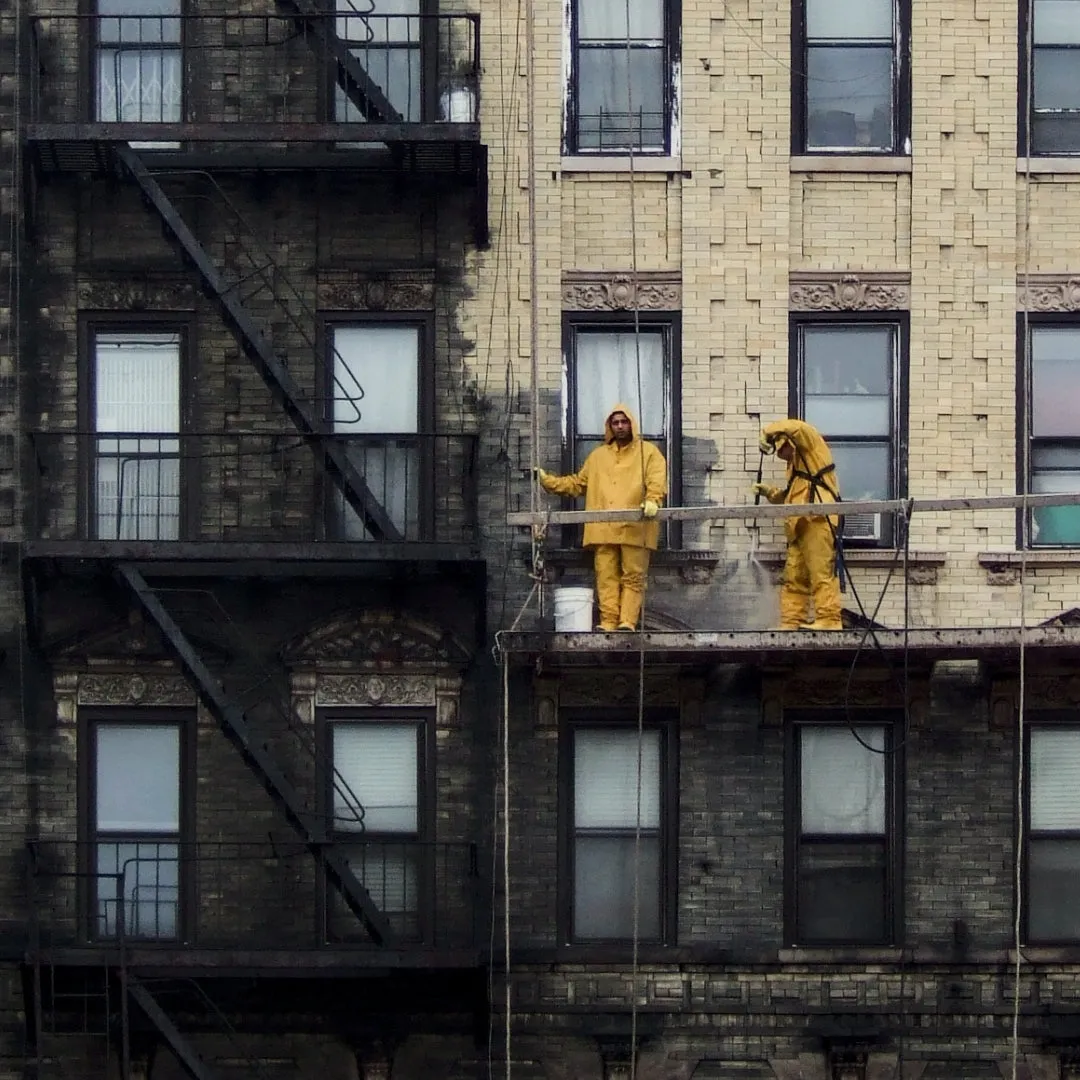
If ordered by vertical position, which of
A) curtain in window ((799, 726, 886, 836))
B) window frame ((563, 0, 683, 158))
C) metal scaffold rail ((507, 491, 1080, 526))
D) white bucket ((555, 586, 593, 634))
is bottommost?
curtain in window ((799, 726, 886, 836))

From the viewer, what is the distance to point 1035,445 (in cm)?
1895

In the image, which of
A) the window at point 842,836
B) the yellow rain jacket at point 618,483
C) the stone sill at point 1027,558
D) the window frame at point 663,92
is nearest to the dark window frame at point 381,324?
the yellow rain jacket at point 618,483

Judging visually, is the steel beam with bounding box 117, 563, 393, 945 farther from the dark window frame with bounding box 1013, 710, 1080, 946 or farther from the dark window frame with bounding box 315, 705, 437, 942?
the dark window frame with bounding box 1013, 710, 1080, 946

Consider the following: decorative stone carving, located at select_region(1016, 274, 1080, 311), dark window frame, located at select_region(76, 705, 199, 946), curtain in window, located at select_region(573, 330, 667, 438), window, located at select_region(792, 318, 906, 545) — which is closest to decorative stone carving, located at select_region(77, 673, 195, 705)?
dark window frame, located at select_region(76, 705, 199, 946)

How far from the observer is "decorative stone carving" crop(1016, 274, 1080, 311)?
1889 cm

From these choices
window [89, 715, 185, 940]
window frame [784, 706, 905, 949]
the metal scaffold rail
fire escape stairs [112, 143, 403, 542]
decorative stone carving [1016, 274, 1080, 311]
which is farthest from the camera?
decorative stone carving [1016, 274, 1080, 311]

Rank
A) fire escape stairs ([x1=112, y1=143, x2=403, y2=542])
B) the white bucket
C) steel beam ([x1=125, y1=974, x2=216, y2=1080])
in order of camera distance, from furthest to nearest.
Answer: the white bucket, fire escape stairs ([x1=112, y1=143, x2=403, y2=542]), steel beam ([x1=125, y1=974, x2=216, y2=1080])

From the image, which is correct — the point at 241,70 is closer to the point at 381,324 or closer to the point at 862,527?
the point at 381,324

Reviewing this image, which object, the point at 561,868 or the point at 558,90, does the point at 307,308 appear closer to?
the point at 558,90

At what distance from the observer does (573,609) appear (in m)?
18.4

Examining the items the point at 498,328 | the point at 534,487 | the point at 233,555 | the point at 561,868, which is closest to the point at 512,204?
the point at 498,328

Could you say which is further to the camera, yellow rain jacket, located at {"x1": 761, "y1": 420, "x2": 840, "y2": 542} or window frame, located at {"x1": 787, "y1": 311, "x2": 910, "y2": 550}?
window frame, located at {"x1": 787, "y1": 311, "x2": 910, "y2": 550}

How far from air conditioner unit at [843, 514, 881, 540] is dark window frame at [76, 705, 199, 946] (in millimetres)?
4900

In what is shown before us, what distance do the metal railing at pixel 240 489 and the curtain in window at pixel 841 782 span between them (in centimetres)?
303
